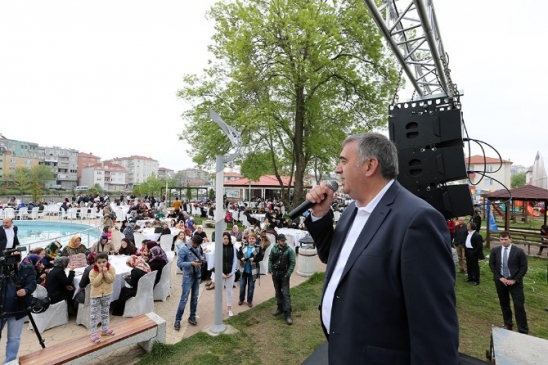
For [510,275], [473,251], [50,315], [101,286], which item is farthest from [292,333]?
[473,251]

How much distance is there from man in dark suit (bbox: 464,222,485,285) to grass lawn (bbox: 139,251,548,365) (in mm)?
529

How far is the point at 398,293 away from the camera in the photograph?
3.94 ft

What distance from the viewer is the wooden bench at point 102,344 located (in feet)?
11.3

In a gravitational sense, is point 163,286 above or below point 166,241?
below

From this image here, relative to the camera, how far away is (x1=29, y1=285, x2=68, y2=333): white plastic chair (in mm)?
4930

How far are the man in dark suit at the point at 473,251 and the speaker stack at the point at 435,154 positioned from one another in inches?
236

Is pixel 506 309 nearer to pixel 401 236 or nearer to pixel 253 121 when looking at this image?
pixel 401 236

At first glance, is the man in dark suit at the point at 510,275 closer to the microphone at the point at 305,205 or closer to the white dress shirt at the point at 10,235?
the microphone at the point at 305,205

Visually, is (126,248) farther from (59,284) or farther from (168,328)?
(168,328)

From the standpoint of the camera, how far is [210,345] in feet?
15.0

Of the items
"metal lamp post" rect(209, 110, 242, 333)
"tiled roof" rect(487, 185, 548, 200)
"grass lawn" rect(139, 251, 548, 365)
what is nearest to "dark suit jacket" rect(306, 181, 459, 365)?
"grass lawn" rect(139, 251, 548, 365)

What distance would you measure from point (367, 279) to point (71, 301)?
6.66 m

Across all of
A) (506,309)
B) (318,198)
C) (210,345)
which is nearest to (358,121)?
(506,309)

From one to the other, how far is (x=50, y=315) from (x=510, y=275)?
878cm
